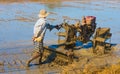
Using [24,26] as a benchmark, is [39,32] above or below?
above

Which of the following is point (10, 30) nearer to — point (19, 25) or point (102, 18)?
point (19, 25)

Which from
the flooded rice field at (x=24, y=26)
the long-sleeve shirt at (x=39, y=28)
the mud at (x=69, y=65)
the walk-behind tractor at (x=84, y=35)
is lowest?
the flooded rice field at (x=24, y=26)

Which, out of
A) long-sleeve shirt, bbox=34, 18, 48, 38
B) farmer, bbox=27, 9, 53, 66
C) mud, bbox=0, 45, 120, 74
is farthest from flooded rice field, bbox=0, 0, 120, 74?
long-sleeve shirt, bbox=34, 18, 48, 38

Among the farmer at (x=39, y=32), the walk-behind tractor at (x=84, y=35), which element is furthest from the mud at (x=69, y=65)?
the farmer at (x=39, y=32)

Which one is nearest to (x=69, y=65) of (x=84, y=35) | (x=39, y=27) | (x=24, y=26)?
(x=39, y=27)

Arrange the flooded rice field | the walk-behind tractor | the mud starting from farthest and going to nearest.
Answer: the flooded rice field → the walk-behind tractor → the mud

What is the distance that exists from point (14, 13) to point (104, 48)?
35.1ft

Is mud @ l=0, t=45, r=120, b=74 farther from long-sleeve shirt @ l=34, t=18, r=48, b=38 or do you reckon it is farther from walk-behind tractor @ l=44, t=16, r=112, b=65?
long-sleeve shirt @ l=34, t=18, r=48, b=38

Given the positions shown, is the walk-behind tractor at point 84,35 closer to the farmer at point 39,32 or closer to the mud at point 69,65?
the mud at point 69,65

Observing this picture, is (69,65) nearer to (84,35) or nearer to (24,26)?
(84,35)

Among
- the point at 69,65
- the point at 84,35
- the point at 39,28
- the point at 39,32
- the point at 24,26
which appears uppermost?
the point at 39,28

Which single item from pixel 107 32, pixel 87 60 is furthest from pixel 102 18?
pixel 87 60

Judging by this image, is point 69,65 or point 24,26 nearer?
point 69,65

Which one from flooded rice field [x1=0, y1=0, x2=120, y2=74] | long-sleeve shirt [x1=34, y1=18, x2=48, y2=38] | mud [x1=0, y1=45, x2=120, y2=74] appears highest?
long-sleeve shirt [x1=34, y1=18, x2=48, y2=38]
